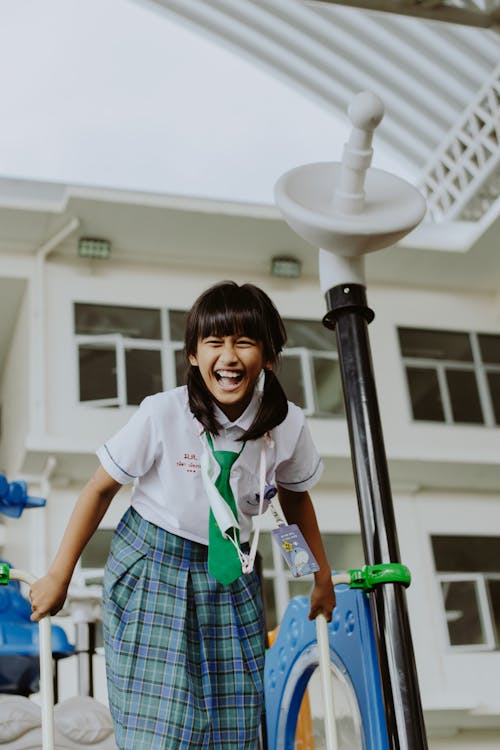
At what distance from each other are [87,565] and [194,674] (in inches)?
262

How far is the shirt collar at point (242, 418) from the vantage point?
1876 millimetres

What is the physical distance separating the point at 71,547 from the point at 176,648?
10.5 inches

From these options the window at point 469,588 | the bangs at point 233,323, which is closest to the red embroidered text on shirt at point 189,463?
the bangs at point 233,323

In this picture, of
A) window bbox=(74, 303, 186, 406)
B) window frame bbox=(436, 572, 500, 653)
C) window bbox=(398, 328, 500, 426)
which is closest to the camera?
window frame bbox=(436, 572, 500, 653)

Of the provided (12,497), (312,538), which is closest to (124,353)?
(12,497)

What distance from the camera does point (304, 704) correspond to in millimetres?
3033

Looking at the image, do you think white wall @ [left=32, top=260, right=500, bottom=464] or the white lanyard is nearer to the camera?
the white lanyard

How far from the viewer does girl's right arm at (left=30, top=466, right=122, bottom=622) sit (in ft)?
5.82

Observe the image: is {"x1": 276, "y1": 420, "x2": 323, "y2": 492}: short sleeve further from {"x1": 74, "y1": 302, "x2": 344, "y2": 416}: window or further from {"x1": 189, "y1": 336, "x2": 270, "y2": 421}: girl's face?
{"x1": 74, "y1": 302, "x2": 344, "y2": 416}: window

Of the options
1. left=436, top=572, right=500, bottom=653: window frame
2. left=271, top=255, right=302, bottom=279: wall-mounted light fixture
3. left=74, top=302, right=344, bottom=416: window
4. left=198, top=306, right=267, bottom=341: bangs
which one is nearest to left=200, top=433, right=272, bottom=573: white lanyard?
left=198, top=306, right=267, bottom=341: bangs

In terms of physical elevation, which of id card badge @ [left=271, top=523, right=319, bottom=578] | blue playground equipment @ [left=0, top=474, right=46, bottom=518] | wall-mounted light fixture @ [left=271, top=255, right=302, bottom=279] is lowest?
id card badge @ [left=271, top=523, right=319, bottom=578]

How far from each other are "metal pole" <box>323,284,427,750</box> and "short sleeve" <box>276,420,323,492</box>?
0.09 meters

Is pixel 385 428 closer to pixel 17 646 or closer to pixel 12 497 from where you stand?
pixel 12 497

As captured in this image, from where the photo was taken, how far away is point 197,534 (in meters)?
1.87
